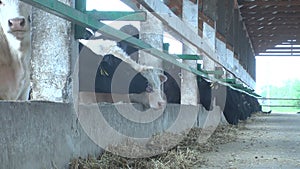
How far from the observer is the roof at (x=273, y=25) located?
19.2m

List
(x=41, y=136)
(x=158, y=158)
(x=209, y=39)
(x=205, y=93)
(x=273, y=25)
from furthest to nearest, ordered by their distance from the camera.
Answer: (x=273, y=25) → (x=209, y=39) → (x=205, y=93) → (x=158, y=158) → (x=41, y=136)

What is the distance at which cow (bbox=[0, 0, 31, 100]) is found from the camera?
3420 mm

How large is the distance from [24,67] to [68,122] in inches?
42.7

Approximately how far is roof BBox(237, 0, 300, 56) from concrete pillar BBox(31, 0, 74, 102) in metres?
15.8

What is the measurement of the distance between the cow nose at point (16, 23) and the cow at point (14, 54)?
0.24 ft

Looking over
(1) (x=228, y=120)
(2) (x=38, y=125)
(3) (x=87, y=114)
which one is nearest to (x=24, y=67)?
(3) (x=87, y=114)

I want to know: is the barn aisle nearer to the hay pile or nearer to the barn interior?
the barn interior

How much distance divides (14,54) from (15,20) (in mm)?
596

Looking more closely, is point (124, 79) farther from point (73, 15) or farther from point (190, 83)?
point (190, 83)

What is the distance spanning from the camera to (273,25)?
24.6m

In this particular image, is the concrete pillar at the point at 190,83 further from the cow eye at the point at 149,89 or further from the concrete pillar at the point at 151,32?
the cow eye at the point at 149,89

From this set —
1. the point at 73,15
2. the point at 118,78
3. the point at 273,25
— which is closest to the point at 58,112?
the point at 73,15

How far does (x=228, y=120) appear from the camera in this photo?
1021 cm

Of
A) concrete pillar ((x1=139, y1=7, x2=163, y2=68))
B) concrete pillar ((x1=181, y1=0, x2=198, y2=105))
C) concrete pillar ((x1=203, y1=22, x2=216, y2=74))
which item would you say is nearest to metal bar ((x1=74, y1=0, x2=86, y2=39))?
concrete pillar ((x1=139, y1=7, x2=163, y2=68))
